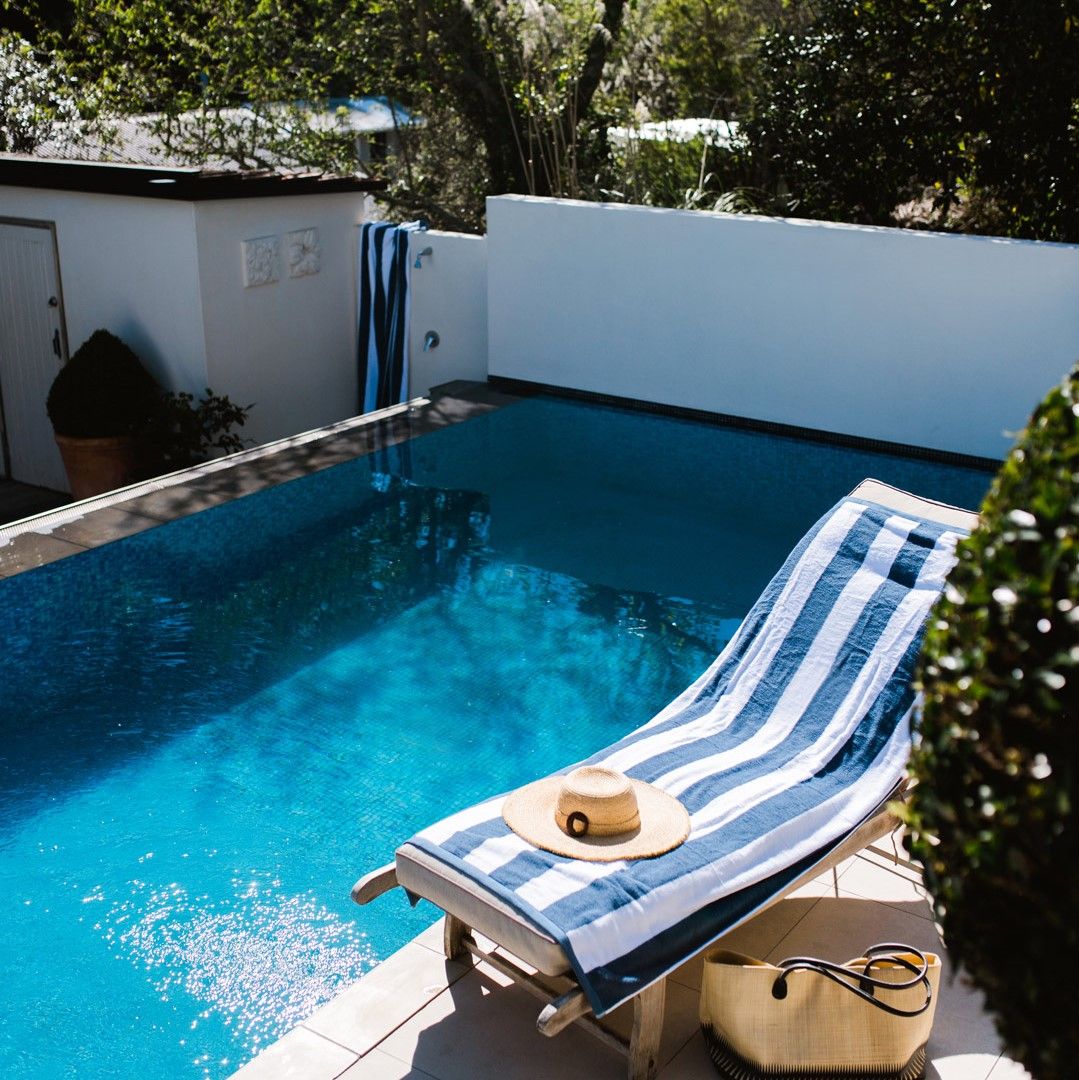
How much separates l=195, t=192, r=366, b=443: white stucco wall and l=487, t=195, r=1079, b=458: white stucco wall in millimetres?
1243

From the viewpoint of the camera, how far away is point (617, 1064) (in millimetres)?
3344

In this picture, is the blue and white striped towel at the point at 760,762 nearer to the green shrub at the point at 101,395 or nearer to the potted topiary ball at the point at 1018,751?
the potted topiary ball at the point at 1018,751

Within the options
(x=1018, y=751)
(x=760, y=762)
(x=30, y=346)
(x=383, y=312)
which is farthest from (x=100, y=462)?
(x=1018, y=751)

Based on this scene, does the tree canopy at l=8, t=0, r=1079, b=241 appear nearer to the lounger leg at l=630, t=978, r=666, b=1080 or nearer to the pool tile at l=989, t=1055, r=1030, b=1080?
the pool tile at l=989, t=1055, r=1030, b=1080

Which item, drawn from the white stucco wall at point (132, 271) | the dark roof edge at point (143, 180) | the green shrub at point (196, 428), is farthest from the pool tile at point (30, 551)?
the dark roof edge at point (143, 180)

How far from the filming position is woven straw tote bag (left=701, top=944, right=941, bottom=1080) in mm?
3150

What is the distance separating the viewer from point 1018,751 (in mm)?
1752

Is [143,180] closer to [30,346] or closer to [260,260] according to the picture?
[260,260]

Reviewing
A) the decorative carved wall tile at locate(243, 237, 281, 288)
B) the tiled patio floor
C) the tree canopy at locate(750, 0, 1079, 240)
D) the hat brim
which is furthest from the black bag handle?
the tree canopy at locate(750, 0, 1079, 240)

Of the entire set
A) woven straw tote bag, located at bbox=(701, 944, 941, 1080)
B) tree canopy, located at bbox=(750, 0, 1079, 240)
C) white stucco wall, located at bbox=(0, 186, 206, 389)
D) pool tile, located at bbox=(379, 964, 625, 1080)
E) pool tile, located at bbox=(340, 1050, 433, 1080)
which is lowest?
pool tile, located at bbox=(340, 1050, 433, 1080)

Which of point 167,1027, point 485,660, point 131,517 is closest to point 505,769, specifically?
point 485,660

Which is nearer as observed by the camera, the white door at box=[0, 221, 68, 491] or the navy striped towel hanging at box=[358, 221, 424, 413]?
the white door at box=[0, 221, 68, 491]

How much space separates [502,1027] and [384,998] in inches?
13.9

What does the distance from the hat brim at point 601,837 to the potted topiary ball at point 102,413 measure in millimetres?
6116
